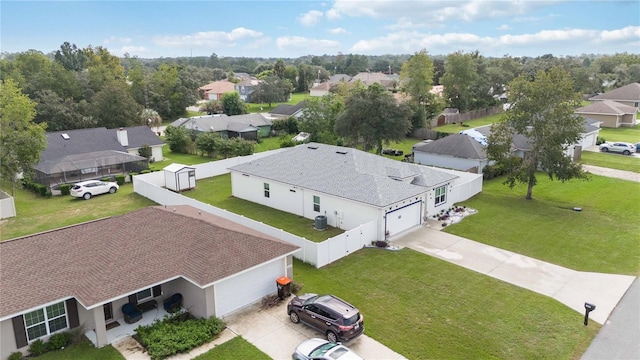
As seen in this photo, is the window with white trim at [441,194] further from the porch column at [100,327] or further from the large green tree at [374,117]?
the porch column at [100,327]

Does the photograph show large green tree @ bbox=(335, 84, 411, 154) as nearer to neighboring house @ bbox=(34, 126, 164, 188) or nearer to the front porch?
neighboring house @ bbox=(34, 126, 164, 188)

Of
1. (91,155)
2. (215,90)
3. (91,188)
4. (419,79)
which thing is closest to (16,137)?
(91,188)

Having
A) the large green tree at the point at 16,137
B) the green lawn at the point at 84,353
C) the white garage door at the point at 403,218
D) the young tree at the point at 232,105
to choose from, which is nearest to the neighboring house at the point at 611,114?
the white garage door at the point at 403,218

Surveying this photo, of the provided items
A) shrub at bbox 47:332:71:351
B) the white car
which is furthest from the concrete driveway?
the white car

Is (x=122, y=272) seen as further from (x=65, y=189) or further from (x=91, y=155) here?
(x=91, y=155)

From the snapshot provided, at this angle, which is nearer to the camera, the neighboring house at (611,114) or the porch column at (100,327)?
the porch column at (100,327)

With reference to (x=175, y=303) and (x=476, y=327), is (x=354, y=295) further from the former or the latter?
(x=175, y=303)

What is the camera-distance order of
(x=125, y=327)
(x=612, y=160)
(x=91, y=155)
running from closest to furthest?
Result: (x=125, y=327) → (x=91, y=155) → (x=612, y=160)
